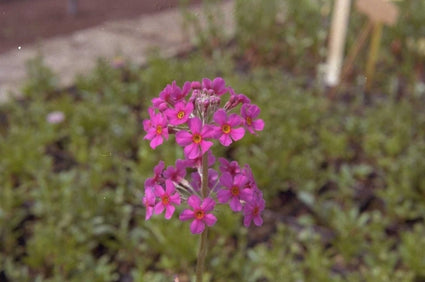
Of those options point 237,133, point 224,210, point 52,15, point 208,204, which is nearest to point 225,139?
point 237,133

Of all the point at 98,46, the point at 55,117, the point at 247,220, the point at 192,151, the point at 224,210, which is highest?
the point at 192,151

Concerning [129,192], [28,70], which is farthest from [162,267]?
[28,70]

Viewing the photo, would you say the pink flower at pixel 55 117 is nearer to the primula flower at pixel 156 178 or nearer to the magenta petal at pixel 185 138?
the primula flower at pixel 156 178

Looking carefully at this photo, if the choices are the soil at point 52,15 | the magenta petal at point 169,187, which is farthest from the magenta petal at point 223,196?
the soil at point 52,15

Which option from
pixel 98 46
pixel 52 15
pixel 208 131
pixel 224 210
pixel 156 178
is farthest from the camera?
pixel 52 15

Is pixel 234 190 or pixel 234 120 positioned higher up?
pixel 234 120

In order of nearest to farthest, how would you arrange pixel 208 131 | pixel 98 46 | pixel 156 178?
pixel 208 131 → pixel 156 178 → pixel 98 46

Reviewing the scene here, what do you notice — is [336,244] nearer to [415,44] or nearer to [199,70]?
[199,70]

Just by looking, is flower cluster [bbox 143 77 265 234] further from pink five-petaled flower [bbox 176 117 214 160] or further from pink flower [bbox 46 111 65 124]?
pink flower [bbox 46 111 65 124]

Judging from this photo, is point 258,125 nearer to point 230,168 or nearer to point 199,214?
point 230,168
